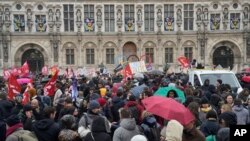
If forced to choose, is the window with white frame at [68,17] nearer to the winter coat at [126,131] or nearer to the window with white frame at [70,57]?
the window with white frame at [70,57]

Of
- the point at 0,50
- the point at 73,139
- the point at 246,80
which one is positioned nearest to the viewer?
the point at 73,139

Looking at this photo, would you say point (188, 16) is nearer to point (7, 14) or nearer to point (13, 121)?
point (7, 14)

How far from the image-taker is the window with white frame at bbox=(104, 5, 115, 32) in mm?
41625

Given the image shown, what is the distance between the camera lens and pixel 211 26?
4194 cm

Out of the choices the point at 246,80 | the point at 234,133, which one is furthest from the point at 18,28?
the point at 234,133

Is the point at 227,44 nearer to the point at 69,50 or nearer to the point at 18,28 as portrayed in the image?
the point at 69,50

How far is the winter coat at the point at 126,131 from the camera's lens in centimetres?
834

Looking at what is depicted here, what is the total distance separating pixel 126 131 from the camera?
27.6ft

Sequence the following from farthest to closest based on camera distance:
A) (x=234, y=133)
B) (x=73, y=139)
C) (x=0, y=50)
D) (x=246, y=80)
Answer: (x=0, y=50) < (x=246, y=80) < (x=73, y=139) < (x=234, y=133)

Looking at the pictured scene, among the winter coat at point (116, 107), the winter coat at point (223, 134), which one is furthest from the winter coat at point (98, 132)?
the winter coat at point (116, 107)

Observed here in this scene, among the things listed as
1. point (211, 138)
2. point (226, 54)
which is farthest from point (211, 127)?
point (226, 54)

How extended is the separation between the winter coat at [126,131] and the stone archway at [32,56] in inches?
1334

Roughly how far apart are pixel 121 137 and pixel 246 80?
42.4ft

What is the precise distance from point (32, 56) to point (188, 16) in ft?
49.8
